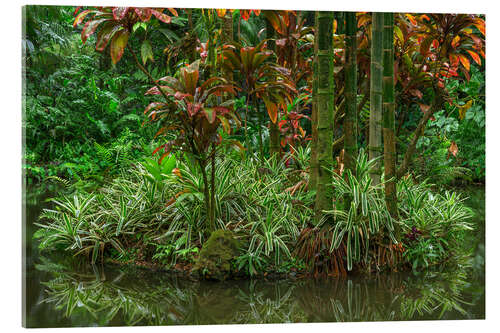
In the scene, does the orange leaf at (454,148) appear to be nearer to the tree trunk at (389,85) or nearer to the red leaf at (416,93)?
the red leaf at (416,93)

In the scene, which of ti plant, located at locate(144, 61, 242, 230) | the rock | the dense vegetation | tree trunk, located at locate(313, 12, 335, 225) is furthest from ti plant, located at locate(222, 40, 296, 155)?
the rock

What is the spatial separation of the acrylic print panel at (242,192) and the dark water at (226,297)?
0.04ft

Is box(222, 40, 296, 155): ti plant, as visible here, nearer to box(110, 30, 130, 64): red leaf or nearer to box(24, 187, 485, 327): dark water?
box(110, 30, 130, 64): red leaf

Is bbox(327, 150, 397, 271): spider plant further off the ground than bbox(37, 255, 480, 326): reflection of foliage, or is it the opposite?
bbox(327, 150, 397, 271): spider plant

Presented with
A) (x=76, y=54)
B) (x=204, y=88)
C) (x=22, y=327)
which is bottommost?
(x=22, y=327)

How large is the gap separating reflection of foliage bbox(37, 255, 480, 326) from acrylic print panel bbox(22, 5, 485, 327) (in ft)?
0.04

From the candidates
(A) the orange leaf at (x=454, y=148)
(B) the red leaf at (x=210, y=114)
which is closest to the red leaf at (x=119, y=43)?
(B) the red leaf at (x=210, y=114)

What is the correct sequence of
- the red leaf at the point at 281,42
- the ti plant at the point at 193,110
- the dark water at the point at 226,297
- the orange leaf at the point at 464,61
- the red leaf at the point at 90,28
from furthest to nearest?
the red leaf at the point at 281,42 → the orange leaf at the point at 464,61 → the ti plant at the point at 193,110 → the red leaf at the point at 90,28 → the dark water at the point at 226,297

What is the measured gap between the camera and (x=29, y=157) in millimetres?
2877

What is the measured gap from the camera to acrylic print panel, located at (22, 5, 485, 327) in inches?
105

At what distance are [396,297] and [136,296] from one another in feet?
4.83

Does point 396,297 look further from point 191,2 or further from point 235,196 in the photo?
point 191,2

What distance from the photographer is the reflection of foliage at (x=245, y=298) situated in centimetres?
246
